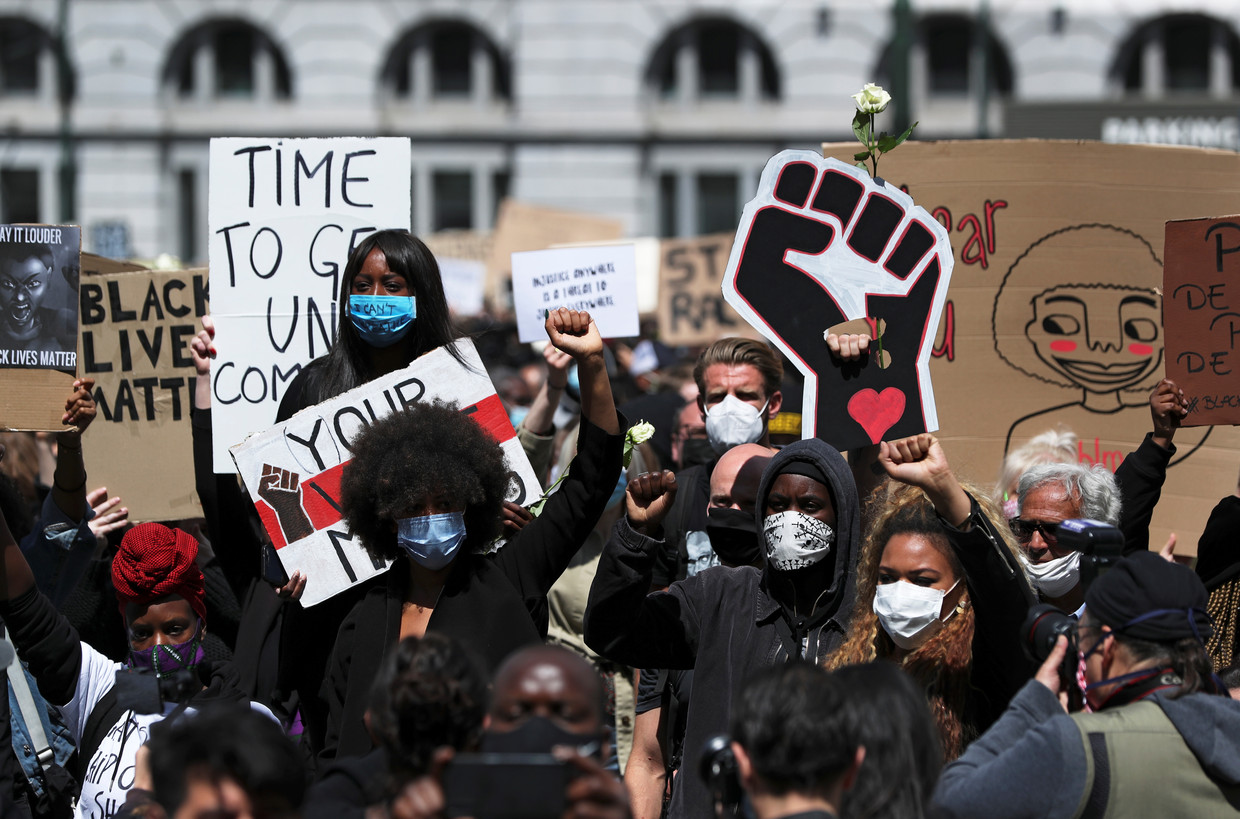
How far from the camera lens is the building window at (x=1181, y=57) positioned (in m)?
27.8

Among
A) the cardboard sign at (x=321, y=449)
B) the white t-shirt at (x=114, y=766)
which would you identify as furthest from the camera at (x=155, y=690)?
the cardboard sign at (x=321, y=449)

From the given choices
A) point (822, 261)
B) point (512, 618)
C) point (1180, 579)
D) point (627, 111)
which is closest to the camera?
point (1180, 579)

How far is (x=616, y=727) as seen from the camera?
17.5 ft

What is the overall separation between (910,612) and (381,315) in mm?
1652

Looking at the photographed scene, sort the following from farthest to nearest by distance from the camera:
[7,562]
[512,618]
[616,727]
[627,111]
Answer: [627,111], [616,727], [7,562], [512,618]

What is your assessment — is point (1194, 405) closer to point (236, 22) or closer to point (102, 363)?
point (102, 363)

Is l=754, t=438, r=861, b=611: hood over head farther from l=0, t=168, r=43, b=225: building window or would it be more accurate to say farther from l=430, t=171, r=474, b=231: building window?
l=0, t=168, r=43, b=225: building window

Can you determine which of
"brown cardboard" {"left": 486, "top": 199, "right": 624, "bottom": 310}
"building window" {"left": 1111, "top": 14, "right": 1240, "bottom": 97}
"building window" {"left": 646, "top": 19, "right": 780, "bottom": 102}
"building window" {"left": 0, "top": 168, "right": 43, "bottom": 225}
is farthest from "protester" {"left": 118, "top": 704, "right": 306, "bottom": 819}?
"building window" {"left": 0, "top": 168, "right": 43, "bottom": 225}

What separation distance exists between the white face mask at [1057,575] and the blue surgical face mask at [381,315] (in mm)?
1811

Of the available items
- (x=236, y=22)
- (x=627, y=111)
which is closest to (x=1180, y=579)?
(x=627, y=111)

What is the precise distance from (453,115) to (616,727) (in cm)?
2537

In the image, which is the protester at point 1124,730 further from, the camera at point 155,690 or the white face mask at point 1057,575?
the camera at point 155,690

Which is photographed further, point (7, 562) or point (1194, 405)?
point (1194, 405)

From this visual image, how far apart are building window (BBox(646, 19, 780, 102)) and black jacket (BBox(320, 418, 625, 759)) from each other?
26.6 m
